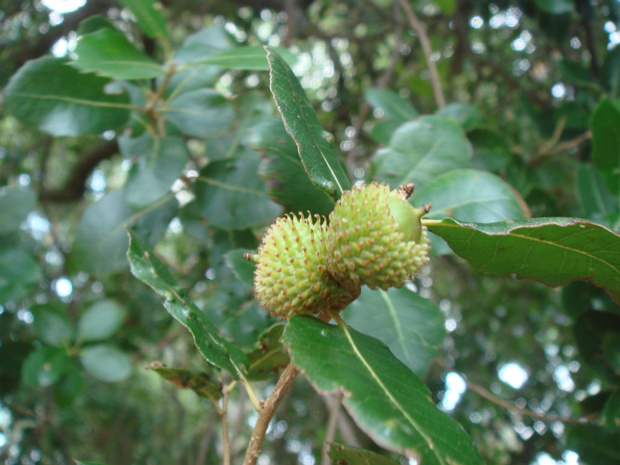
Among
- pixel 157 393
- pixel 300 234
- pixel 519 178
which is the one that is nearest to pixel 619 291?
pixel 300 234

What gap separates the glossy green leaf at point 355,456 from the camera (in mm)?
678

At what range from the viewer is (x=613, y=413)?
49.4 inches

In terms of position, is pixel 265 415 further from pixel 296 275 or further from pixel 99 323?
pixel 99 323

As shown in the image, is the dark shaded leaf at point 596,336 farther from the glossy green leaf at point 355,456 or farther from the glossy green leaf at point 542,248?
the glossy green leaf at point 355,456

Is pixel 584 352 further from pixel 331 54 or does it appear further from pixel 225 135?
pixel 331 54

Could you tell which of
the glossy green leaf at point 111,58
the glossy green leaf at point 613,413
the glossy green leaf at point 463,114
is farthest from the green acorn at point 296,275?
the glossy green leaf at point 463,114

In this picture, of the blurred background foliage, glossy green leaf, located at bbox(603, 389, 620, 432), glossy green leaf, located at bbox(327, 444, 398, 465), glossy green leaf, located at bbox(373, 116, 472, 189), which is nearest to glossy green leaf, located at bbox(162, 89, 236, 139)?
the blurred background foliage

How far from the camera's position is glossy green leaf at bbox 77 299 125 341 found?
2197mm

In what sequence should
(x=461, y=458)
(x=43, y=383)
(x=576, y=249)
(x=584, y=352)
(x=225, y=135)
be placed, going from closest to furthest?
(x=461, y=458), (x=576, y=249), (x=584, y=352), (x=225, y=135), (x=43, y=383)

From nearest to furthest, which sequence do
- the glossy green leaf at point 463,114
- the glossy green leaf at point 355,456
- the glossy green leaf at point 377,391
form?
the glossy green leaf at point 377,391 → the glossy green leaf at point 355,456 → the glossy green leaf at point 463,114

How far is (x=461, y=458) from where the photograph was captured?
22.4 inches

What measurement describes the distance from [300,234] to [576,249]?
1.39ft

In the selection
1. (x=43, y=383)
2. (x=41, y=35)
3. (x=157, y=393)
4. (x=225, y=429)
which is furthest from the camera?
(x=157, y=393)

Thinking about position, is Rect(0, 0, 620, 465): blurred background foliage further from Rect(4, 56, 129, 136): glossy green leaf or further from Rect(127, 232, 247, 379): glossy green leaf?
Rect(127, 232, 247, 379): glossy green leaf
